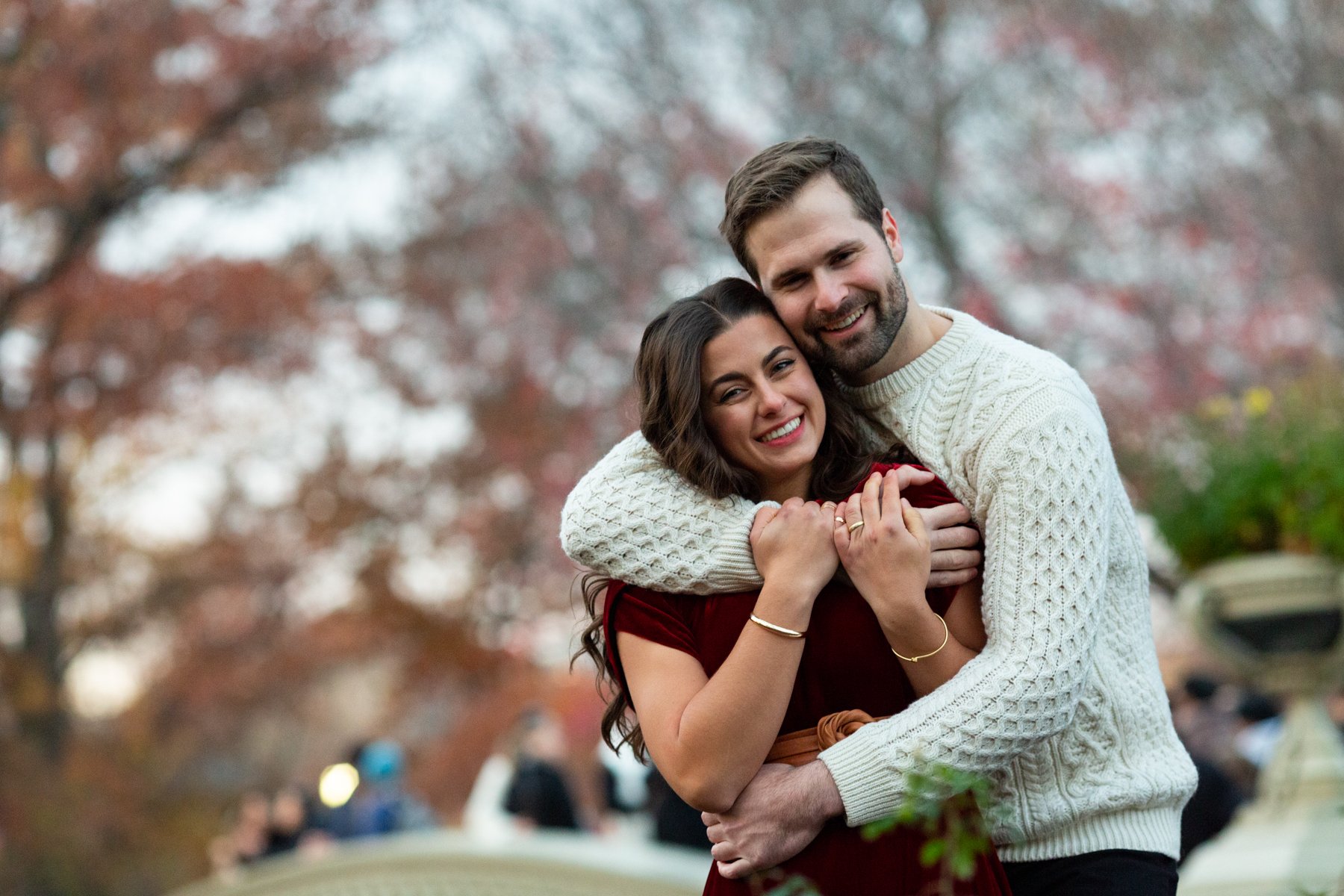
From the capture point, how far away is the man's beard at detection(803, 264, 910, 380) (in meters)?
2.79

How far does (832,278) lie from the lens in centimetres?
278

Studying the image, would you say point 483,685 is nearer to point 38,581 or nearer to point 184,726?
point 184,726

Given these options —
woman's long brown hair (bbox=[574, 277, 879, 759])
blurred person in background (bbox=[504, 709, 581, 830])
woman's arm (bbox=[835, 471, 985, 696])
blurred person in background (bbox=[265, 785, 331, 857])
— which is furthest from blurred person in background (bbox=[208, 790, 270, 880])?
woman's arm (bbox=[835, 471, 985, 696])

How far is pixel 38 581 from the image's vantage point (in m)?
15.2

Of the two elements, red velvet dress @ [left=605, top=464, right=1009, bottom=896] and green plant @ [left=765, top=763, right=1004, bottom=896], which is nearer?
green plant @ [left=765, top=763, right=1004, bottom=896]

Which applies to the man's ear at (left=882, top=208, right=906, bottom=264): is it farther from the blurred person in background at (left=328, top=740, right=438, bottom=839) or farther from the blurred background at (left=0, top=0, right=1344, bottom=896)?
the blurred person in background at (left=328, top=740, right=438, bottom=839)

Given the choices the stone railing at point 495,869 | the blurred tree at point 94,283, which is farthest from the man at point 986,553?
the blurred tree at point 94,283

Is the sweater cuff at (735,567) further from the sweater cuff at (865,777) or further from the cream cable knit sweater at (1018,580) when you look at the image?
the sweater cuff at (865,777)

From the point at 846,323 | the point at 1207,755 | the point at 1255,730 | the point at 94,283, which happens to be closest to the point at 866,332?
the point at 846,323

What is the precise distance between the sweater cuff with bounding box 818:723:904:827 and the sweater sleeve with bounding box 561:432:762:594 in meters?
0.34

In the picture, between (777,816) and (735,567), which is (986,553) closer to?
(735,567)

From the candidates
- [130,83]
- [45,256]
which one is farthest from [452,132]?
[45,256]

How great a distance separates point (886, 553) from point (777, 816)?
48cm

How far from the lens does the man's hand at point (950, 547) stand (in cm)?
259
